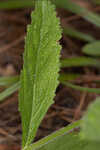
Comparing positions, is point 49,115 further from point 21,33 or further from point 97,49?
point 21,33

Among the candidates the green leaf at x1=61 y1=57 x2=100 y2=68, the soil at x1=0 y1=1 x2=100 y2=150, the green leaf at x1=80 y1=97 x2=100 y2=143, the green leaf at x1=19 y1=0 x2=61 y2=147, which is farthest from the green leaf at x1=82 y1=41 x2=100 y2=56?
the green leaf at x1=80 y1=97 x2=100 y2=143

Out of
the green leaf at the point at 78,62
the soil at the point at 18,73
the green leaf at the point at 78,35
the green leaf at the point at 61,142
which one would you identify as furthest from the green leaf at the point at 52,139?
the green leaf at the point at 78,35

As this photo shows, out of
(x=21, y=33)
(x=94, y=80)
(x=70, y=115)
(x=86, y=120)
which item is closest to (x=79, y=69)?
(x=94, y=80)

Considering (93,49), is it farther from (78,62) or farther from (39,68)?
(39,68)

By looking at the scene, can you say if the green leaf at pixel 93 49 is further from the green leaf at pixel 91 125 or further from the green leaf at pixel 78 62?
the green leaf at pixel 91 125

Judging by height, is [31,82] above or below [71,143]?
above
